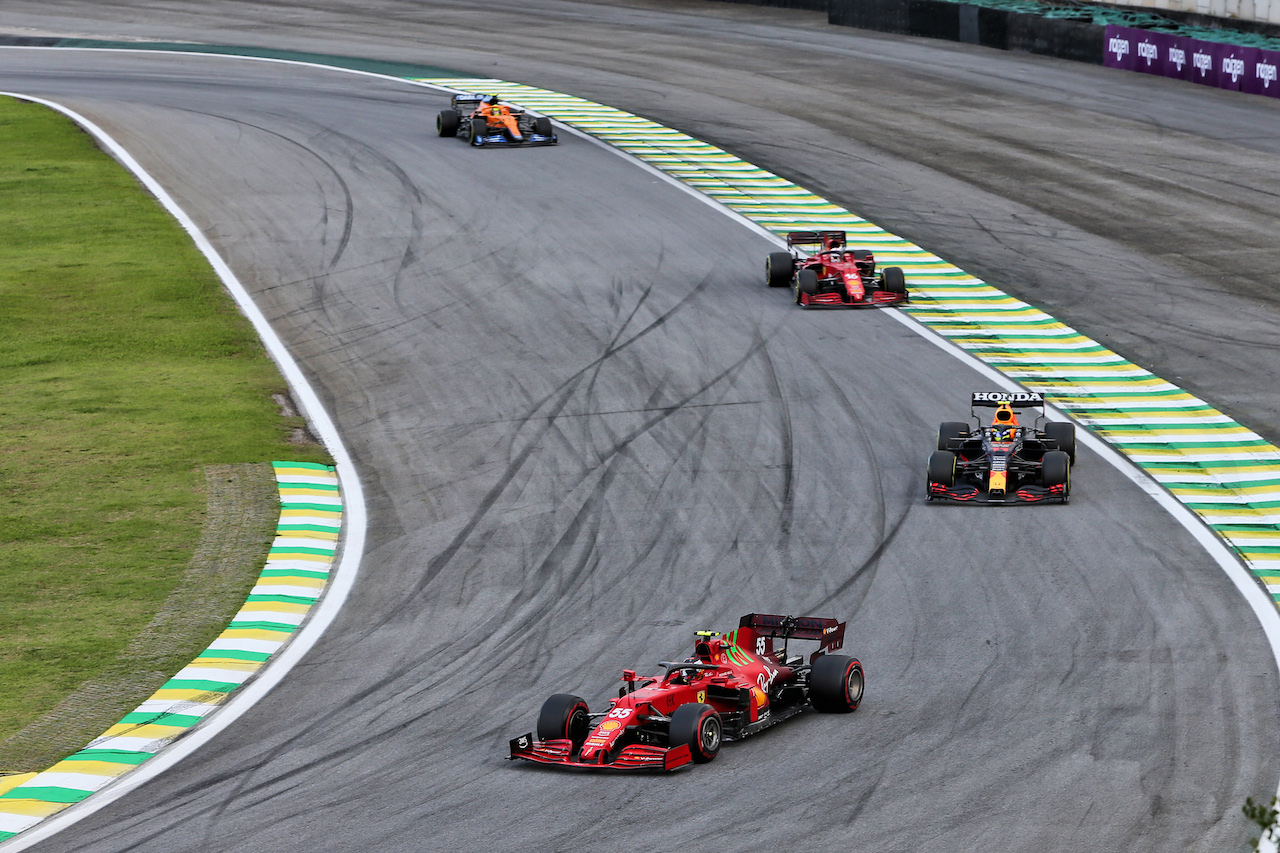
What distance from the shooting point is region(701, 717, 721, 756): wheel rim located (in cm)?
1376

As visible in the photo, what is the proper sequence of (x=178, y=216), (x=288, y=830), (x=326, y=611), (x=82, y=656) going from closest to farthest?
(x=288, y=830)
(x=82, y=656)
(x=326, y=611)
(x=178, y=216)

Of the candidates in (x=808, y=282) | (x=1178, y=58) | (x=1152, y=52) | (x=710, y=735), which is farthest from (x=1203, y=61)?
(x=710, y=735)

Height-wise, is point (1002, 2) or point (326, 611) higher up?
point (1002, 2)

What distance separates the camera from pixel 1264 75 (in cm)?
4600

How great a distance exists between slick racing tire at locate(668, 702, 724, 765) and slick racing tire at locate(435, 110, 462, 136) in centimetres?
3179

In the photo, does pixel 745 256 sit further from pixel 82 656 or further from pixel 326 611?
pixel 82 656

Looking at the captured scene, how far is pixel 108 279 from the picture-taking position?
32.9m

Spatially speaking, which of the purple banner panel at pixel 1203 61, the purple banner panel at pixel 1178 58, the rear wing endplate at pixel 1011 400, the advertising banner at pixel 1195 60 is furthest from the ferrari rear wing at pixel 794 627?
the purple banner panel at pixel 1178 58

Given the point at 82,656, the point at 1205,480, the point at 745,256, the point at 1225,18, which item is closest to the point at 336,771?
the point at 82,656

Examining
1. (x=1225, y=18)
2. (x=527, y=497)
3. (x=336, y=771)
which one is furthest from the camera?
(x=1225, y=18)

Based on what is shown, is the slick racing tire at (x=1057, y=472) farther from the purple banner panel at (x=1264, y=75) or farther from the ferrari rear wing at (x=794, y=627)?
the purple banner panel at (x=1264, y=75)

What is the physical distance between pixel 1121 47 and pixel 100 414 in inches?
1477

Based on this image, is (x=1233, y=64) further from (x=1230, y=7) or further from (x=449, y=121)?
(x=449, y=121)

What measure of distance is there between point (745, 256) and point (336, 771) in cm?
2137
